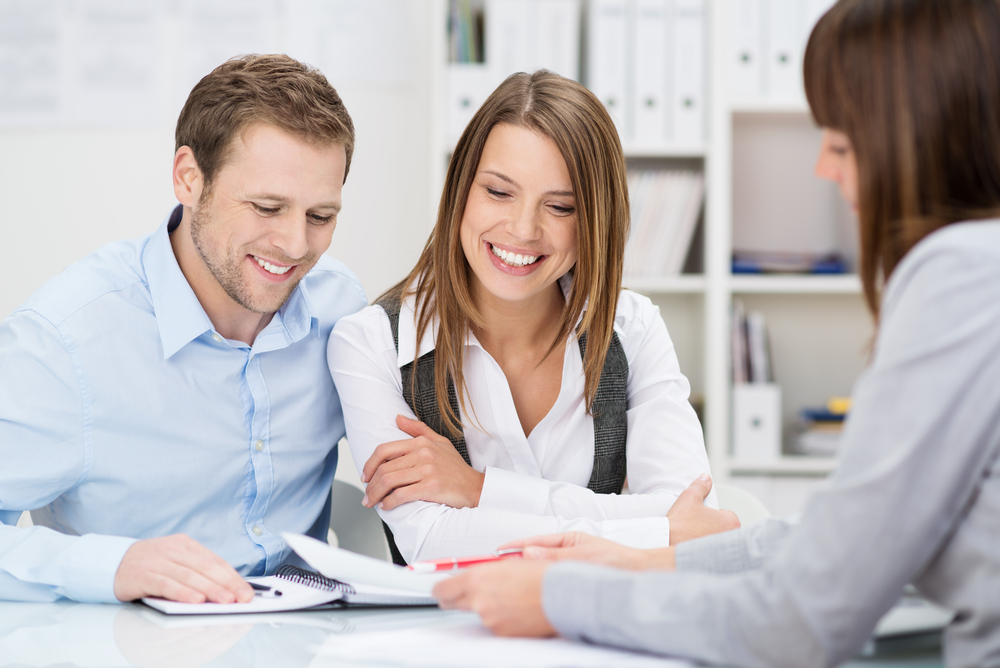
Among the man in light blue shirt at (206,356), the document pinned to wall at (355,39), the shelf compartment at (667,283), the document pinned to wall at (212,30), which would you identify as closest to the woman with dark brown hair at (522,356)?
the man in light blue shirt at (206,356)

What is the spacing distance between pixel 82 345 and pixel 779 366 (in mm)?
2160

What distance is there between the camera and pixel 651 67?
2.37 meters

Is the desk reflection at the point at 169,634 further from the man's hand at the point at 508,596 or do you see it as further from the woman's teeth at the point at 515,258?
the woman's teeth at the point at 515,258

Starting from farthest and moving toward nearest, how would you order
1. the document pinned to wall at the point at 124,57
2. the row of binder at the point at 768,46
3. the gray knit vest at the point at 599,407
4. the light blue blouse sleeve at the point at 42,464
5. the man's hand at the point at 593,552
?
the document pinned to wall at the point at 124,57 < the row of binder at the point at 768,46 < the gray knit vest at the point at 599,407 < the light blue blouse sleeve at the point at 42,464 < the man's hand at the point at 593,552

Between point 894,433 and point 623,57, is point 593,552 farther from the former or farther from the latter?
point 623,57

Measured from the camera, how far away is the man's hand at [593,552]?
2.75 feet

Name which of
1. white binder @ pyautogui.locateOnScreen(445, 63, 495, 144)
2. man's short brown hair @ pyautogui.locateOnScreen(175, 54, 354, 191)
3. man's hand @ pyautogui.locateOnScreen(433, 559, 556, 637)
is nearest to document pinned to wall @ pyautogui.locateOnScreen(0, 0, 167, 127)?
white binder @ pyautogui.locateOnScreen(445, 63, 495, 144)

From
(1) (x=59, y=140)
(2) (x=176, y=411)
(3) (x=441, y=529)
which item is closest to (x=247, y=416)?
(2) (x=176, y=411)

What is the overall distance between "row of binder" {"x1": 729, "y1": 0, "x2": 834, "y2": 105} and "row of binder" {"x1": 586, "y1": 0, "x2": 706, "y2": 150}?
0.10 m

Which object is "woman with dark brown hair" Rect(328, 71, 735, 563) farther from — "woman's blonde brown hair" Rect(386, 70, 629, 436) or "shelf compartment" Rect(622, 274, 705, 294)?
"shelf compartment" Rect(622, 274, 705, 294)

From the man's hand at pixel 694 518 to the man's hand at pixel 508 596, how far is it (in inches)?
18.3

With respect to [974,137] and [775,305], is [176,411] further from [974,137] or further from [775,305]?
[775,305]

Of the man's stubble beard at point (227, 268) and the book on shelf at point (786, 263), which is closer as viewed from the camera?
the man's stubble beard at point (227, 268)

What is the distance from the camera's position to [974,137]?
0.62 metres
